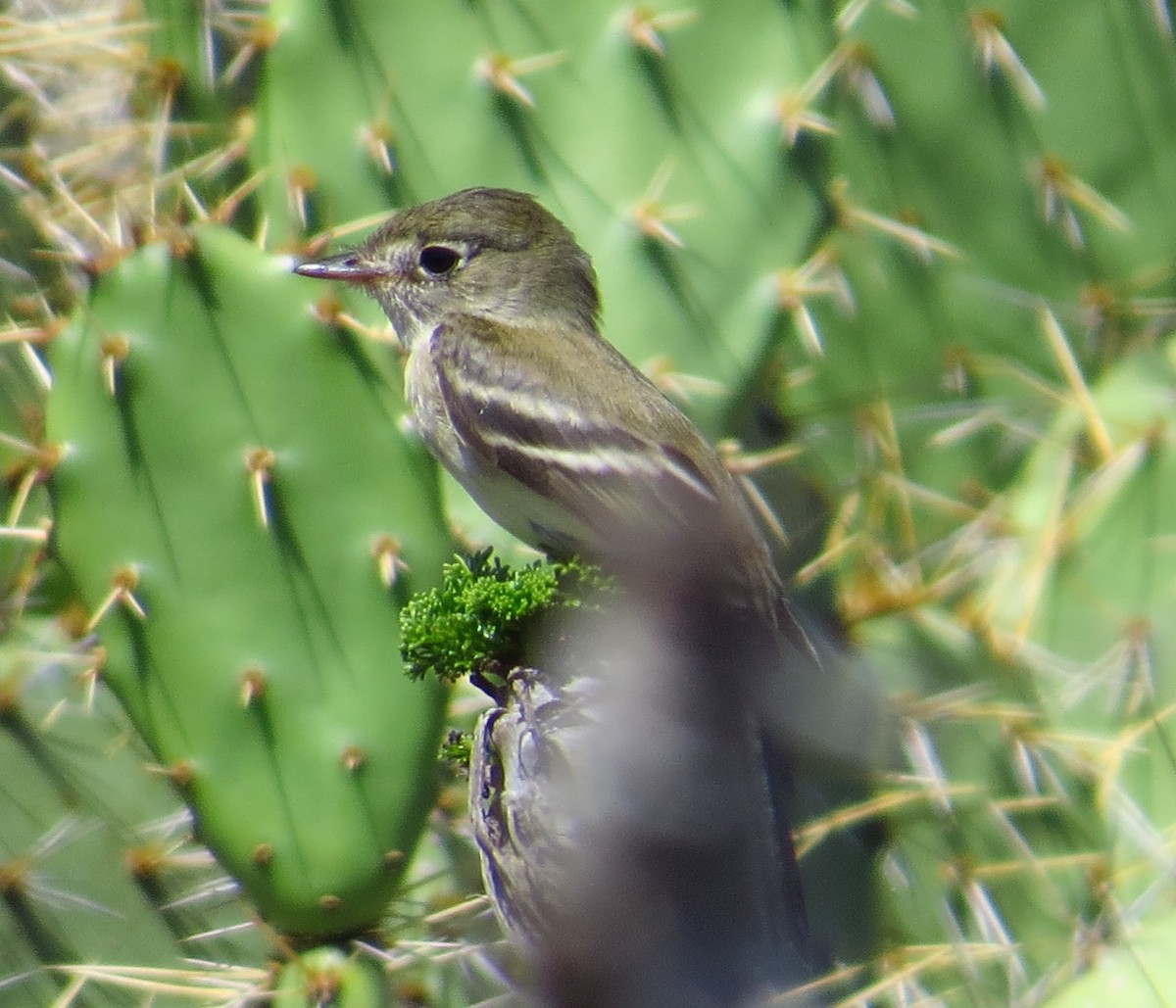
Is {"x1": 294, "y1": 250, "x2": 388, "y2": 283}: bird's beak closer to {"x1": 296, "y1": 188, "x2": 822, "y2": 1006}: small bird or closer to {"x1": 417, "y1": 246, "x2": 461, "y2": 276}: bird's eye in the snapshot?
{"x1": 296, "y1": 188, "x2": 822, "y2": 1006}: small bird

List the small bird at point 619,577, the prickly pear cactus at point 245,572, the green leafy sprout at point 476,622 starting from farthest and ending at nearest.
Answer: the prickly pear cactus at point 245,572, the green leafy sprout at point 476,622, the small bird at point 619,577

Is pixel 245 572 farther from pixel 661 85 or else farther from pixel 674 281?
pixel 661 85

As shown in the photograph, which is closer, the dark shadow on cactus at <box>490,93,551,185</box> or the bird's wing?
the bird's wing

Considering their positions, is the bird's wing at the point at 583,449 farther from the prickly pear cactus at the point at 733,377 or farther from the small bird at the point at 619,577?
the prickly pear cactus at the point at 733,377

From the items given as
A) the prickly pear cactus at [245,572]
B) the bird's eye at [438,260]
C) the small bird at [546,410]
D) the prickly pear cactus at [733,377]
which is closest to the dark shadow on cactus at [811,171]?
the prickly pear cactus at [733,377]

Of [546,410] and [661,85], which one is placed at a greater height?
[661,85]

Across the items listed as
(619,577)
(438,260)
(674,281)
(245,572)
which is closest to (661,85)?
(674,281)

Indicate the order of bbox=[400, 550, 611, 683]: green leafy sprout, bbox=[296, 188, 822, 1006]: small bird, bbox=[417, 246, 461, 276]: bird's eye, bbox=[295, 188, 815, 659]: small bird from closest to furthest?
bbox=[296, 188, 822, 1006]: small bird
bbox=[400, 550, 611, 683]: green leafy sprout
bbox=[295, 188, 815, 659]: small bird
bbox=[417, 246, 461, 276]: bird's eye

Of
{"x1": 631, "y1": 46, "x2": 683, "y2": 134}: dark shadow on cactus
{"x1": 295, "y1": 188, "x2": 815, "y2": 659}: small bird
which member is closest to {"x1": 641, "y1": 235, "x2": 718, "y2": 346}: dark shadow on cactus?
{"x1": 295, "y1": 188, "x2": 815, "y2": 659}: small bird
